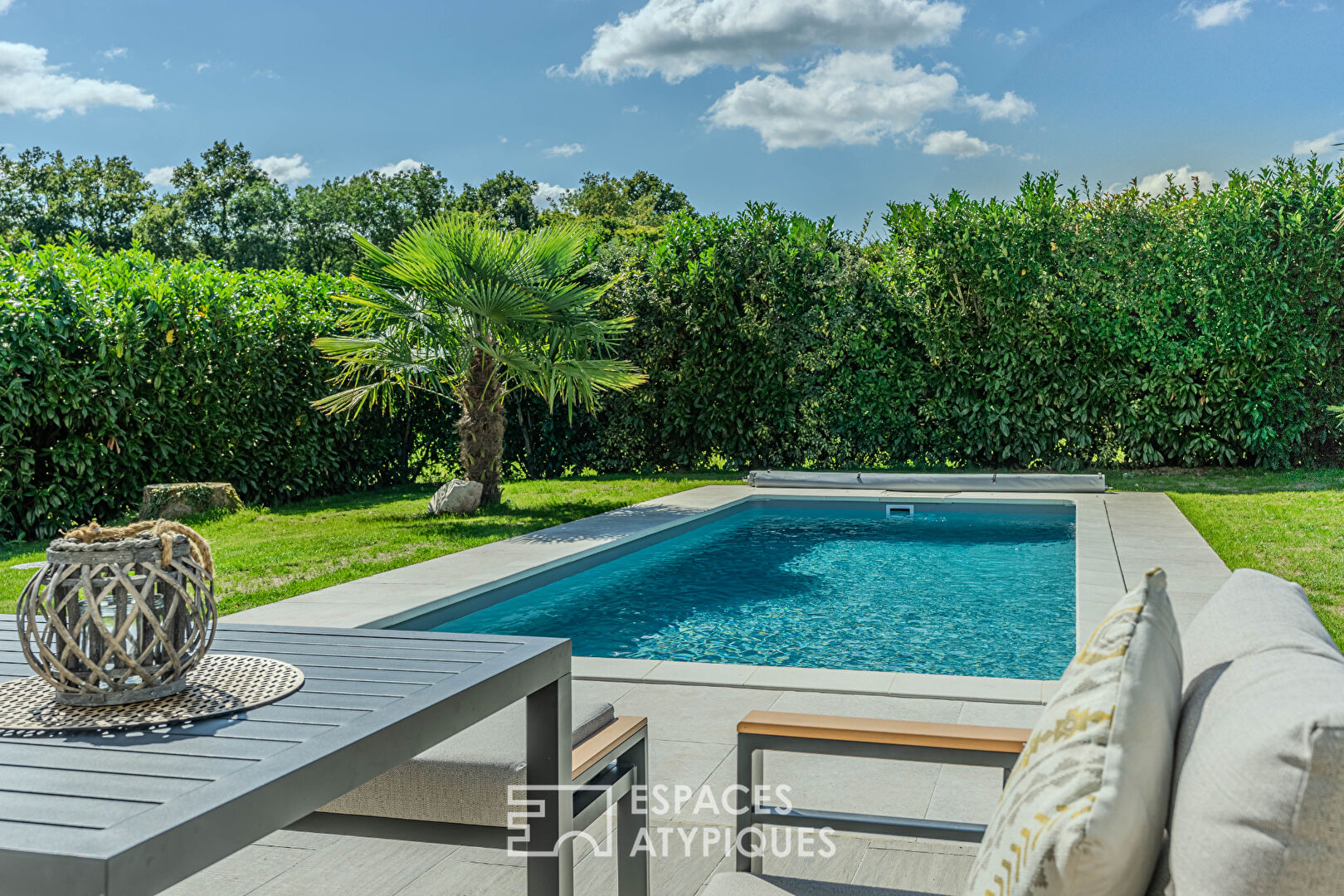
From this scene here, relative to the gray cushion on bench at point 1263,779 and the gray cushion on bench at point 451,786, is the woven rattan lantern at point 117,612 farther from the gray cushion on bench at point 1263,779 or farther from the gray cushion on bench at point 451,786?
the gray cushion on bench at point 1263,779

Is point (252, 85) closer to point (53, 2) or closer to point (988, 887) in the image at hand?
point (53, 2)

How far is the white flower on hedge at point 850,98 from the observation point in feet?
105

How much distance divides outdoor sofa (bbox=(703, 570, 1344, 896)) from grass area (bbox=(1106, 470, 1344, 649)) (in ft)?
12.2

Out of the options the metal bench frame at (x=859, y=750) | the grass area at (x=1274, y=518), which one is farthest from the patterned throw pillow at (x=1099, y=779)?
the grass area at (x=1274, y=518)

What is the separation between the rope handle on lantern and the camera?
60.1 inches

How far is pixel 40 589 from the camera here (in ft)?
4.83

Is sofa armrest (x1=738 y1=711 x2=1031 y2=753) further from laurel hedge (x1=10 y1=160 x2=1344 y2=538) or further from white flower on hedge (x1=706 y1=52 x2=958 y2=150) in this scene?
white flower on hedge (x1=706 y1=52 x2=958 y2=150)

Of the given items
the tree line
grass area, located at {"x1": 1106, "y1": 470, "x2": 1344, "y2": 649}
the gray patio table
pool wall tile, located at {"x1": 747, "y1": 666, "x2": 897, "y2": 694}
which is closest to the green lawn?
grass area, located at {"x1": 1106, "y1": 470, "x2": 1344, "y2": 649}

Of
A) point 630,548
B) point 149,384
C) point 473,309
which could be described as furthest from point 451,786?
point 149,384

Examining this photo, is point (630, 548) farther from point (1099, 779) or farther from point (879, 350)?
point (1099, 779)

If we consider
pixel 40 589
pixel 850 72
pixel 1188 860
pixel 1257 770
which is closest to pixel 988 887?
pixel 1188 860

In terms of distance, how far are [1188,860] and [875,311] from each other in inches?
466

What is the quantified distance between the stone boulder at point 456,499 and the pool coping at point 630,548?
1.16 m

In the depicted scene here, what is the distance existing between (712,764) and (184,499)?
7.09 m
